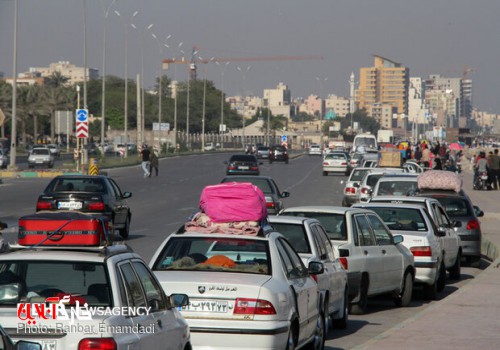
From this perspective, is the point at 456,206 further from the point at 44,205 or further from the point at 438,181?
the point at 44,205

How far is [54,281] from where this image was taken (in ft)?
24.7

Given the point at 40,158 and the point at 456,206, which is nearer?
the point at 456,206

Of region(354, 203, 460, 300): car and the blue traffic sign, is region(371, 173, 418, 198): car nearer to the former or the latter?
region(354, 203, 460, 300): car

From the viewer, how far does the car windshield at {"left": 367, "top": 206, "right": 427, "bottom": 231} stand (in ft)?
61.2

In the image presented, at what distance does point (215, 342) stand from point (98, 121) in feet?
577

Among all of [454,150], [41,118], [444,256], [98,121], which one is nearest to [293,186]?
[454,150]

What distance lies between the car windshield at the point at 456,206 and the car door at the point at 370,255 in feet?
26.4

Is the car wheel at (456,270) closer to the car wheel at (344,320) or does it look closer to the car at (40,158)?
the car wheel at (344,320)

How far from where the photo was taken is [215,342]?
32.6ft

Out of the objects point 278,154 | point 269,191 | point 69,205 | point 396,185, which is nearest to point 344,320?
point 69,205

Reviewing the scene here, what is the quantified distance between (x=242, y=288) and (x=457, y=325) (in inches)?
186

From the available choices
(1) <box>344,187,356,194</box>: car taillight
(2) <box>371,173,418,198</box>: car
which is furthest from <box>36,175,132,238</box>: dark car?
(1) <box>344,187,356,194</box>: car taillight

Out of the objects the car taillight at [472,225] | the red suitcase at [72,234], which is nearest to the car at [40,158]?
the car taillight at [472,225]

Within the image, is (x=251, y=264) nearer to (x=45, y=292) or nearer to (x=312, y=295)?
(x=312, y=295)
